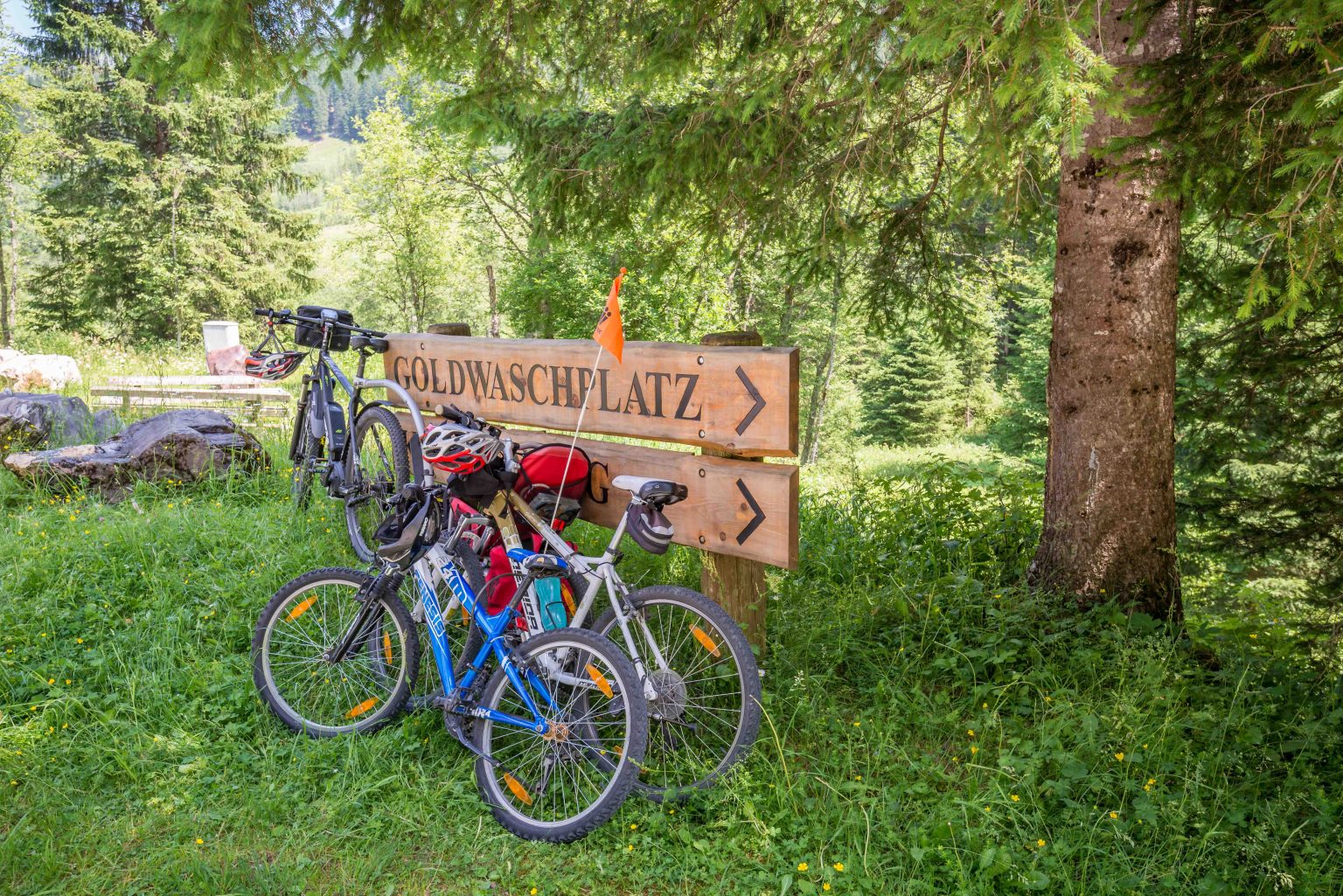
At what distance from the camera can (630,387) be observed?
12.9ft

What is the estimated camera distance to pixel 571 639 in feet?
10.1

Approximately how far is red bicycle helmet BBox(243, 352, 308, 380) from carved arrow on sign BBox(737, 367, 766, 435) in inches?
141

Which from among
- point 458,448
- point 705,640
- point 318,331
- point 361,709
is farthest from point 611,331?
point 318,331

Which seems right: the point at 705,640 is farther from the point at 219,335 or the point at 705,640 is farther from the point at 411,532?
the point at 219,335

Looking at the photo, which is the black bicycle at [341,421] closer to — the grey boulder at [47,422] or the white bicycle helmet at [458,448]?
the white bicycle helmet at [458,448]

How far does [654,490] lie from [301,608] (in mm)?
1799

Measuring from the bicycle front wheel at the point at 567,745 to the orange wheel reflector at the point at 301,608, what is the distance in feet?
3.42

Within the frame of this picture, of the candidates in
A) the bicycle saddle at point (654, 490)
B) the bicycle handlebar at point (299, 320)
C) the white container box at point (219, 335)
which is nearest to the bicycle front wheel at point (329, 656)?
the bicycle saddle at point (654, 490)

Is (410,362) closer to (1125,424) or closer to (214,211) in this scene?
(1125,424)

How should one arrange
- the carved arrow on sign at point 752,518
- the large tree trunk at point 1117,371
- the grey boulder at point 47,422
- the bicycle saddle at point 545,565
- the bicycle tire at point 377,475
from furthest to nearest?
the grey boulder at point 47,422 → the bicycle tire at point 377,475 → the large tree trunk at point 1117,371 → the carved arrow on sign at point 752,518 → the bicycle saddle at point 545,565

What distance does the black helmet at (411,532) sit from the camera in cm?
360

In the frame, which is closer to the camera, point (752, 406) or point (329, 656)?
point (752, 406)

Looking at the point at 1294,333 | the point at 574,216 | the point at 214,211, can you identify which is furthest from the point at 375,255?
the point at 1294,333

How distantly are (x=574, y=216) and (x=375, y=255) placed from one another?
2983 centimetres
